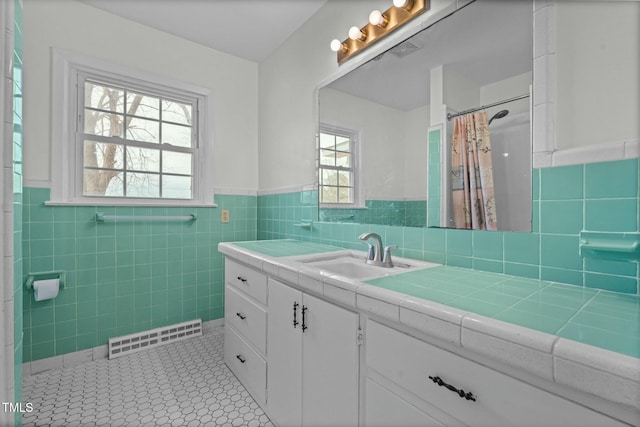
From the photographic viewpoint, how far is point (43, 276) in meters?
1.86

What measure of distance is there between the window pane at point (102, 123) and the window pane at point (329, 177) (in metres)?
1.58

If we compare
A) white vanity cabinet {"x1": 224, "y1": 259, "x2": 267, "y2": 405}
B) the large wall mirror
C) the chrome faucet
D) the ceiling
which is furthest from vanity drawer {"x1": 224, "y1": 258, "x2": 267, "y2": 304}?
the ceiling

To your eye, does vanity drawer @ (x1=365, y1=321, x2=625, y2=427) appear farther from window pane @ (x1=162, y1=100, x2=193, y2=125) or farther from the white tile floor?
window pane @ (x1=162, y1=100, x2=193, y2=125)

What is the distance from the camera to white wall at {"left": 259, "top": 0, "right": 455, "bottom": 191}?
5.93 feet

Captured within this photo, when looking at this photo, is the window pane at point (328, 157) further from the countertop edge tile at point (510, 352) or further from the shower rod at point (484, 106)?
the countertop edge tile at point (510, 352)

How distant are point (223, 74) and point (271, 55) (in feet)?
1.50

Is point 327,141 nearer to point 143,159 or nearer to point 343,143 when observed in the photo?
point 343,143

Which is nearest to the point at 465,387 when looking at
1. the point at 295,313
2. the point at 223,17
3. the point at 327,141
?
the point at 295,313

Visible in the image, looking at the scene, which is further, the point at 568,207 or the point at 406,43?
the point at 406,43

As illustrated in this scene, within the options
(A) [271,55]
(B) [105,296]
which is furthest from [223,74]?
(B) [105,296]

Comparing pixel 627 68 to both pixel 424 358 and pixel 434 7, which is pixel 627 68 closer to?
pixel 434 7

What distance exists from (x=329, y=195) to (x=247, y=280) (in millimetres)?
763

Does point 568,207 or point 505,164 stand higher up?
point 505,164

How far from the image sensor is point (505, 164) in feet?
3.61
